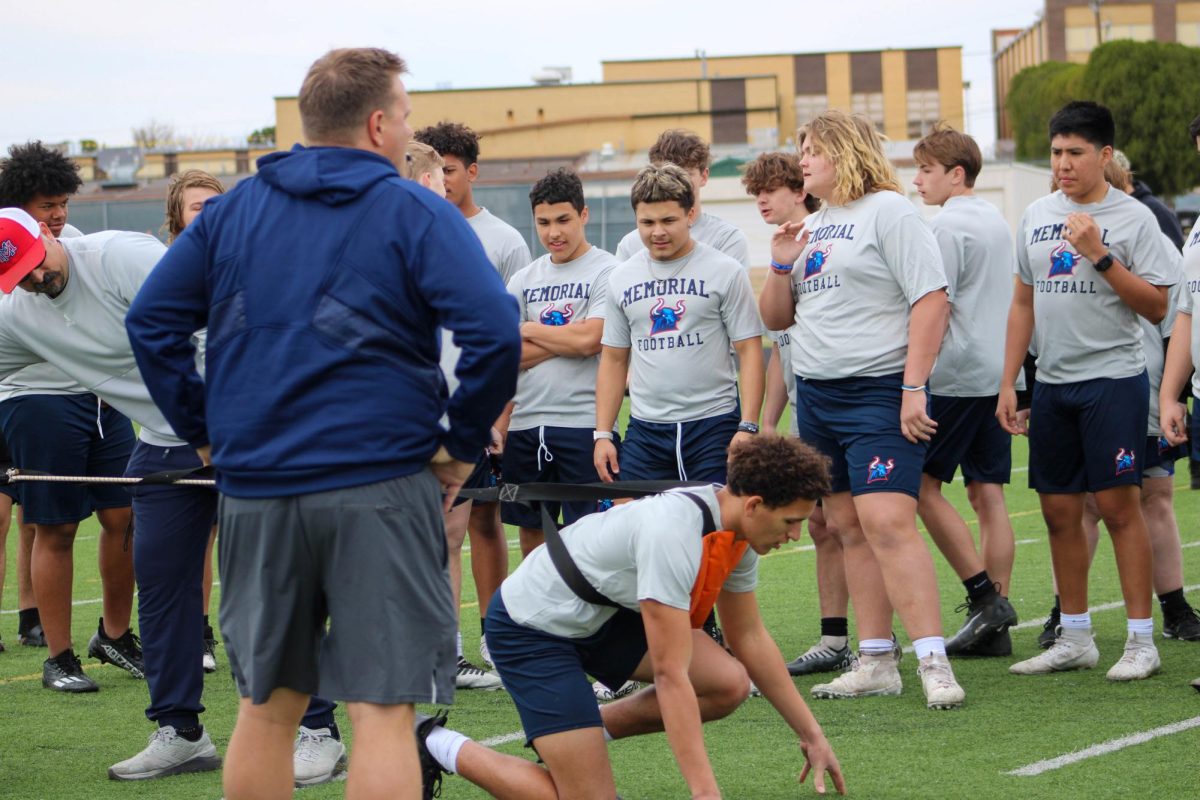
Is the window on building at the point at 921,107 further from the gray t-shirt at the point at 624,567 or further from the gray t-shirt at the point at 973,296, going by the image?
the gray t-shirt at the point at 624,567

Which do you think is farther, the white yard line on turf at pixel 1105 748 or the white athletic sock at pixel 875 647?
the white athletic sock at pixel 875 647

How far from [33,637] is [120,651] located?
1.21m

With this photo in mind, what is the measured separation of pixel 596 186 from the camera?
41875 mm

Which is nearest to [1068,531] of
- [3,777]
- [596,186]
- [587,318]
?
[587,318]

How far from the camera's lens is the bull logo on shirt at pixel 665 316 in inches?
236

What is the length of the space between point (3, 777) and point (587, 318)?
2901mm

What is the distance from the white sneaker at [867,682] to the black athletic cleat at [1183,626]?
5.80 feet

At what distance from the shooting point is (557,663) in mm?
4320

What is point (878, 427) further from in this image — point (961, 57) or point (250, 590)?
point (961, 57)

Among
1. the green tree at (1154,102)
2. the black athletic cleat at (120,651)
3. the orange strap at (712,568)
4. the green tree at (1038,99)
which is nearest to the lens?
the orange strap at (712,568)

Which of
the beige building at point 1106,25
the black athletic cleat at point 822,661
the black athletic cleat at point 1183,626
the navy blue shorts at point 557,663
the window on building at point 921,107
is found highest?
the beige building at point 1106,25

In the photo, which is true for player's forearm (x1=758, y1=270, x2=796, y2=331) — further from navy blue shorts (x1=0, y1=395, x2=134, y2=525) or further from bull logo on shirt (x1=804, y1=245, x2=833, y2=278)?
navy blue shorts (x1=0, y1=395, x2=134, y2=525)

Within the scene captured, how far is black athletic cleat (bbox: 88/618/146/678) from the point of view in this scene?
22.1 feet

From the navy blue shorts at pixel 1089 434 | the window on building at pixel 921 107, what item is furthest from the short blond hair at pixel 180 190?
the window on building at pixel 921 107
